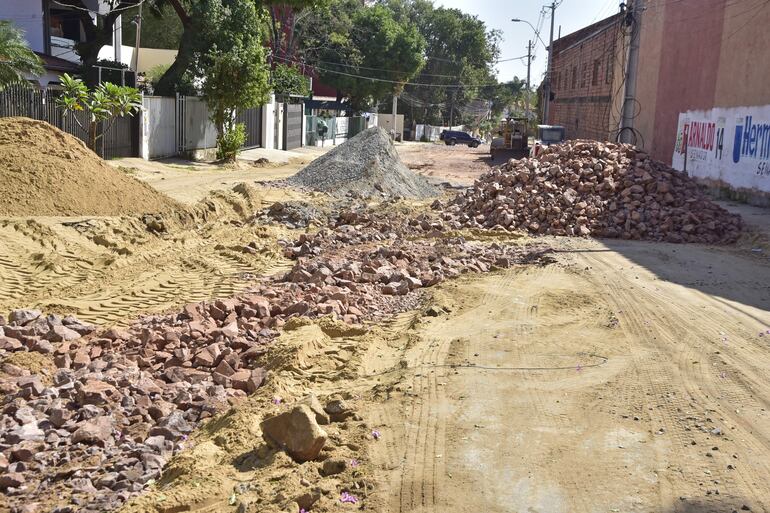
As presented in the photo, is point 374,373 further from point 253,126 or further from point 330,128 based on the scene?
point 330,128

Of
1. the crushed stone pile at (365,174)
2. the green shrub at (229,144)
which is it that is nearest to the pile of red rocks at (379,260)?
the crushed stone pile at (365,174)

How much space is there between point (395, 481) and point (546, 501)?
36.0 inches

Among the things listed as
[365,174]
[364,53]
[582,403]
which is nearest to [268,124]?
[365,174]

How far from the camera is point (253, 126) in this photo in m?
36.4

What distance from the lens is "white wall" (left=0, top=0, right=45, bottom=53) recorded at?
2888cm

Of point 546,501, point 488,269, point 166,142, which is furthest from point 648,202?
point 166,142

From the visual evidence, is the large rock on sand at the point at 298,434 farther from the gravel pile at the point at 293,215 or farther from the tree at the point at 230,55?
the tree at the point at 230,55

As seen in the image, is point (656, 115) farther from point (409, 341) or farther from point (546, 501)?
point (546, 501)

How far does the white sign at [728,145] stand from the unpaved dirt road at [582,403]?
1000 cm

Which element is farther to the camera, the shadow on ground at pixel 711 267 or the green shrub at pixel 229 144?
the green shrub at pixel 229 144

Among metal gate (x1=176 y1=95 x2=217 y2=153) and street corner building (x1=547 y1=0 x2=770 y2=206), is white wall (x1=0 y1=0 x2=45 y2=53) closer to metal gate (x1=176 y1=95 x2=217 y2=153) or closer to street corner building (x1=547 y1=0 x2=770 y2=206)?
metal gate (x1=176 y1=95 x2=217 y2=153)

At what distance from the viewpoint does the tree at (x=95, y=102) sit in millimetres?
20855

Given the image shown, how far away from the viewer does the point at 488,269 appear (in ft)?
38.9

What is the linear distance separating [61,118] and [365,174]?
8.48 m
